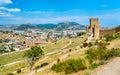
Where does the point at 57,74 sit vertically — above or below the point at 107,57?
below

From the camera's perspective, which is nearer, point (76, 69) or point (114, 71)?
point (114, 71)

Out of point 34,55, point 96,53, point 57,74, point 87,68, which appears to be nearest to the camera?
point 87,68

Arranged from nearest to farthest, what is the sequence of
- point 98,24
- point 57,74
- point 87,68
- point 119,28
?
1. point 87,68
2. point 57,74
3. point 119,28
4. point 98,24

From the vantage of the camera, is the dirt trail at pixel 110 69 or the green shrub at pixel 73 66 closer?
the dirt trail at pixel 110 69

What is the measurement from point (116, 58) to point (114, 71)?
3793mm

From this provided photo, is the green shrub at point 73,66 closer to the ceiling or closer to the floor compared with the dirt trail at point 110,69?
closer to the floor

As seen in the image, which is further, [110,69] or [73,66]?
[73,66]

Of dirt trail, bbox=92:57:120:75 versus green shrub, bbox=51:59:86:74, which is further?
green shrub, bbox=51:59:86:74

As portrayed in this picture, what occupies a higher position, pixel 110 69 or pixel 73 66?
pixel 110 69

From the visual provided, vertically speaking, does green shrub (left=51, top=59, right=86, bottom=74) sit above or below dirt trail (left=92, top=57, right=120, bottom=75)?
below

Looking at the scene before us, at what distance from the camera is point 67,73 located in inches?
772

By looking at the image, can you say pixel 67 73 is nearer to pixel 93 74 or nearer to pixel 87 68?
pixel 87 68

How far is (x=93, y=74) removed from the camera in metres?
16.0

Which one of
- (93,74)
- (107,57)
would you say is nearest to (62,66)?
Result: (107,57)
